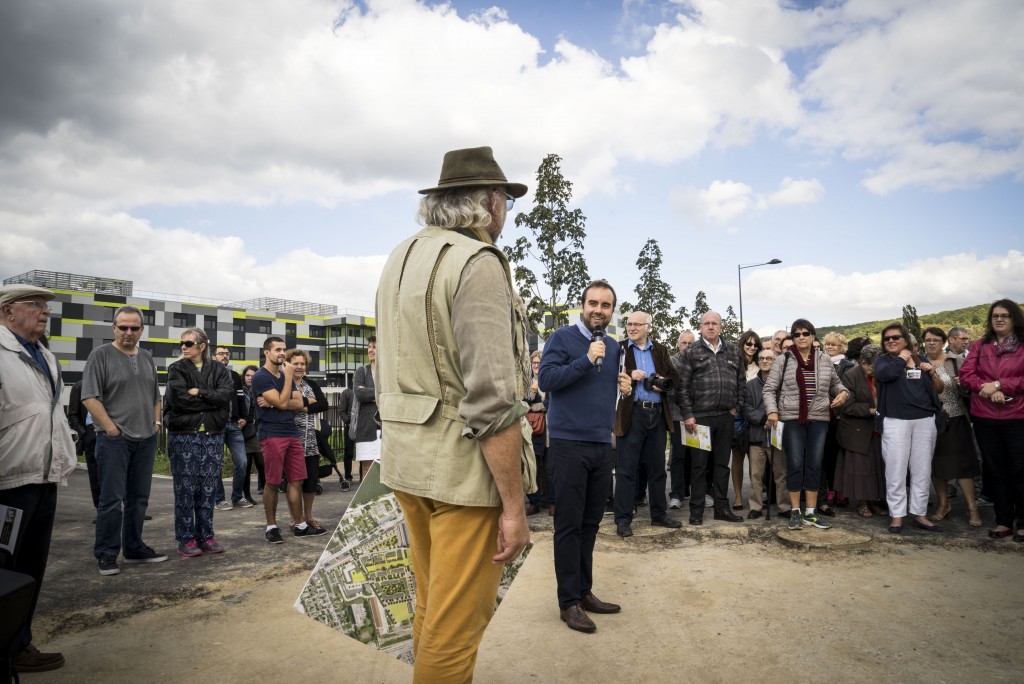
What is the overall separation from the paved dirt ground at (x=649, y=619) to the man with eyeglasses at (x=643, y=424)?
1.88 feet

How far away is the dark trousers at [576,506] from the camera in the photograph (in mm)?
3809

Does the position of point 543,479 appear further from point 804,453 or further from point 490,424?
point 490,424

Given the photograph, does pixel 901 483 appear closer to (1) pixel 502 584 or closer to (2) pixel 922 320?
(1) pixel 502 584

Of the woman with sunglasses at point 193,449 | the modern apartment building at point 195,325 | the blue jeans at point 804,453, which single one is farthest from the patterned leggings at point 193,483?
the modern apartment building at point 195,325

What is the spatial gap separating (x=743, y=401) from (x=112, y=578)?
6475 millimetres

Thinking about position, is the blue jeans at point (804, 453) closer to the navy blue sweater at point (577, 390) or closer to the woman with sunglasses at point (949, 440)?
the woman with sunglasses at point (949, 440)

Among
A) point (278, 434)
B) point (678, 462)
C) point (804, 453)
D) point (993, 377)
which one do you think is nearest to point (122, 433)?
point (278, 434)

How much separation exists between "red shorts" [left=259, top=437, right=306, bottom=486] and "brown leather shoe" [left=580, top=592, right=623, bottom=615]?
11.4 ft

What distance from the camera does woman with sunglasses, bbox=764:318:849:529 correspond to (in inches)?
250

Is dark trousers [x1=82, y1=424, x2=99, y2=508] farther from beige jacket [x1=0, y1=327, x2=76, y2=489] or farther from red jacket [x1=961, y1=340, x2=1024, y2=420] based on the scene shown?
red jacket [x1=961, y1=340, x2=1024, y2=420]

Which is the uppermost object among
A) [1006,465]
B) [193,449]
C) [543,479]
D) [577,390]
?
[577,390]

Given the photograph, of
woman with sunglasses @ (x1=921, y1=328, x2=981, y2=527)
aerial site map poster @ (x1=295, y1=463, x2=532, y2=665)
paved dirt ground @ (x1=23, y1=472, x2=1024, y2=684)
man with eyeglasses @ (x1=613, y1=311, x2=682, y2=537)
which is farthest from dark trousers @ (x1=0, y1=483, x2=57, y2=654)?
woman with sunglasses @ (x1=921, y1=328, x2=981, y2=527)

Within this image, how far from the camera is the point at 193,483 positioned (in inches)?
217

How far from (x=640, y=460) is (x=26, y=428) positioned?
17.3 feet
